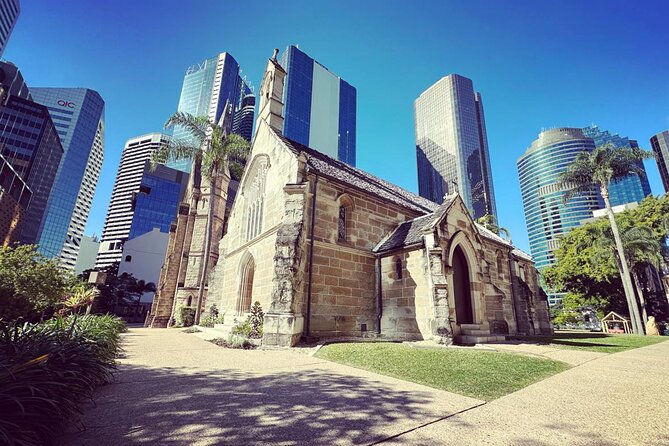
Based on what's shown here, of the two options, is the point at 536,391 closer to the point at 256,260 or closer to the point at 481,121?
the point at 256,260

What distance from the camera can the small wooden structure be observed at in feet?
80.1

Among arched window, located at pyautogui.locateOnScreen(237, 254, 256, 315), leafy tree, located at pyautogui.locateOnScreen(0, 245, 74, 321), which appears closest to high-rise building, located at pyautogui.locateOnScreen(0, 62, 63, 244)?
leafy tree, located at pyautogui.locateOnScreen(0, 245, 74, 321)

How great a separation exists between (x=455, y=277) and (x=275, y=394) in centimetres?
1056

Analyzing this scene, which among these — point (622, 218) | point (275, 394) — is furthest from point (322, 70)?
point (275, 394)

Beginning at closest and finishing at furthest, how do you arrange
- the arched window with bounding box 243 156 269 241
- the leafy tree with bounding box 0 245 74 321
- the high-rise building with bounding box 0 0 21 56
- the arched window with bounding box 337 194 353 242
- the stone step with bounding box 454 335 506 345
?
the stone step with bounding box 454 335 506 345, the leafy tree with bounding box 0 245 74 321, the arched window with bounding box 337 194 353 242, the arched window with bounding box 243 156 269 241, the high-rise building with bounding box 0 0 21 56

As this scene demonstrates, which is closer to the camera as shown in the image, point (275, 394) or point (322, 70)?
point (275, 394)

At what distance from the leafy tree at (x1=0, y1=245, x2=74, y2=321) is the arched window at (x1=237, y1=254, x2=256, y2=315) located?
7919mm

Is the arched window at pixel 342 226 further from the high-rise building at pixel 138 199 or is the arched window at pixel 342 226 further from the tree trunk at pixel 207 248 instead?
the high-rise building at pixel 138 199

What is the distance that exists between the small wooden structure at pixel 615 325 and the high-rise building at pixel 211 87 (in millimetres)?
141544

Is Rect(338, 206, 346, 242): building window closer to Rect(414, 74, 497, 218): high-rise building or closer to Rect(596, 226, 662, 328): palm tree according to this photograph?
Rect(596, 226, 662, 328): palm tree

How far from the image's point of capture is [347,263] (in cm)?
1303

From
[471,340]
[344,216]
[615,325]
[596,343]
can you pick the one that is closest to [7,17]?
[344,216]

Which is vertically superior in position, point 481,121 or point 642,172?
point 481,121

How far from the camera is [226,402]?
3.85m
